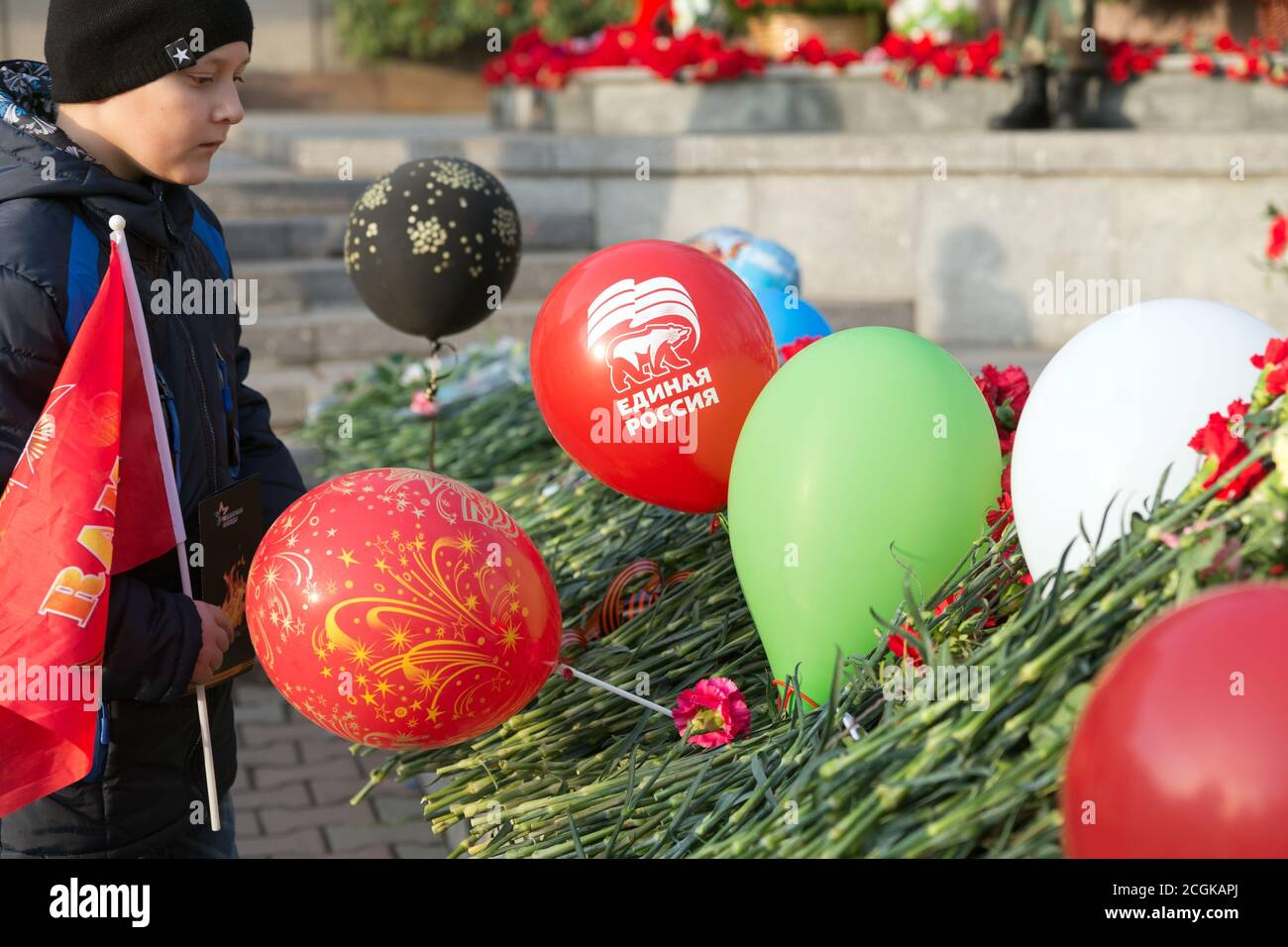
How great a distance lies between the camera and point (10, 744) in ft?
6.84

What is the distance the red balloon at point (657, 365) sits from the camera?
2723 mm

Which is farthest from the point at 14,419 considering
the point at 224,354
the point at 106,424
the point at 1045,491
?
the point at 1045,491

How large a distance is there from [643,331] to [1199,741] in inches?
60.0

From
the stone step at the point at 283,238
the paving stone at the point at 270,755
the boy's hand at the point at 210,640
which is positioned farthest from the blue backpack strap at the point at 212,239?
the stone step at the point at 283,238

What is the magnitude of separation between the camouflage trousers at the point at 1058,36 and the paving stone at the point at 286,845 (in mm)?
5463

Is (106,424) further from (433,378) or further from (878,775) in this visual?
(433,378)

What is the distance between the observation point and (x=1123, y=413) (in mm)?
2049

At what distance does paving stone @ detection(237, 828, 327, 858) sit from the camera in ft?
12.2

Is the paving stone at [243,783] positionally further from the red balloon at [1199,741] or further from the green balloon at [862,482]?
the red balloon at [1199,741]

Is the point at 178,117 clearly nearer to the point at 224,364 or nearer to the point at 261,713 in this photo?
the point at 224,364

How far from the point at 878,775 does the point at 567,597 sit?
1610 millimetres

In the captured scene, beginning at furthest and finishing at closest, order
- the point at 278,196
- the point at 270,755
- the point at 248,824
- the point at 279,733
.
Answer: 1. the point at 278,196
2. the point at 279,733
3. the point at 270,755
4. the point at 248,824

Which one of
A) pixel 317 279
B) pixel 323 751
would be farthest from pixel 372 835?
pixel 317 279

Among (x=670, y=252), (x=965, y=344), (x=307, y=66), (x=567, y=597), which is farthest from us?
(x=307, y=66)
